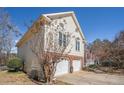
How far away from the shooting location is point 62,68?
11969 mm

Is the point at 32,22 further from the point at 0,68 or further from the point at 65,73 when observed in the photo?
the point at 65,73

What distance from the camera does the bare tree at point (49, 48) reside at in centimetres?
1045

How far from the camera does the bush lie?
11045 mm

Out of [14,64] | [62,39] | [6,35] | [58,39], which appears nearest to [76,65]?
[62,39]

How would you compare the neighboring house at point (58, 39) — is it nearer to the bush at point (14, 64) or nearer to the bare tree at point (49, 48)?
the bare tree at point (49, 48)

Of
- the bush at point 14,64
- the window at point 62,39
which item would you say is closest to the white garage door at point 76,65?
the window at point 62,39

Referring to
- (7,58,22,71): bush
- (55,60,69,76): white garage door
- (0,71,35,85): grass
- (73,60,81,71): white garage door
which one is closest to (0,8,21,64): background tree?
(7,58,22,71): bush

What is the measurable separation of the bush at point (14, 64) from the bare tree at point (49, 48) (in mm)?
932

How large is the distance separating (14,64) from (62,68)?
2.28m

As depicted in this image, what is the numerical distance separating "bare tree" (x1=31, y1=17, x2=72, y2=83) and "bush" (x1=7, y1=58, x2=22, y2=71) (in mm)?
932

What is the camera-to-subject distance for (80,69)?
46.6 ft

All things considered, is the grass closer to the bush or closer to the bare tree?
the bush
